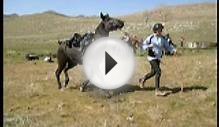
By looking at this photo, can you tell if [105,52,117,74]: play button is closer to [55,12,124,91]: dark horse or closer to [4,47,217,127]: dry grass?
[4,47,217,127]: dry grass

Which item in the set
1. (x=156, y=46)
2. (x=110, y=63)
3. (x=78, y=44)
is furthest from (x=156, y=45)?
(x=78, y=44)

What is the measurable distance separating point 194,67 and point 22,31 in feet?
267

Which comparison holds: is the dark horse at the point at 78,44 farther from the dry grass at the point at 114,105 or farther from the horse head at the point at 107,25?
the dry grass at the point at 114,105

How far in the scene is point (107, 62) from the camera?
12766mm

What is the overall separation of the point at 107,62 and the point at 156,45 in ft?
7.88

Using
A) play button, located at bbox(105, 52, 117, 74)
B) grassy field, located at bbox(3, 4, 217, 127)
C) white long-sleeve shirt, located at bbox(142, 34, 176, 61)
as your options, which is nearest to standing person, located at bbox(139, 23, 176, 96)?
white long-sleeve shirt, located at bbox(142, 34, 176, 61)

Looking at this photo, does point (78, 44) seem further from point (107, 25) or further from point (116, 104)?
point (116, 104)

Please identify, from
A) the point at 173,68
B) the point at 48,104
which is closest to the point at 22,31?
the point at 173,68

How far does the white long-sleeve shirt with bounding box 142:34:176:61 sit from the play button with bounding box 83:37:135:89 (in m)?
0.63

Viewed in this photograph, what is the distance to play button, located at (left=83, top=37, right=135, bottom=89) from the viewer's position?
512 inches

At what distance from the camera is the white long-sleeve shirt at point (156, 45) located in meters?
14.7

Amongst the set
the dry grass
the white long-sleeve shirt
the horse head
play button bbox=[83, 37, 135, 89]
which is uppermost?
the horse head

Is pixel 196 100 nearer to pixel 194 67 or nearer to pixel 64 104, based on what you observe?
pixel 64 104

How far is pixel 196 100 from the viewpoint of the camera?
14.0 m
